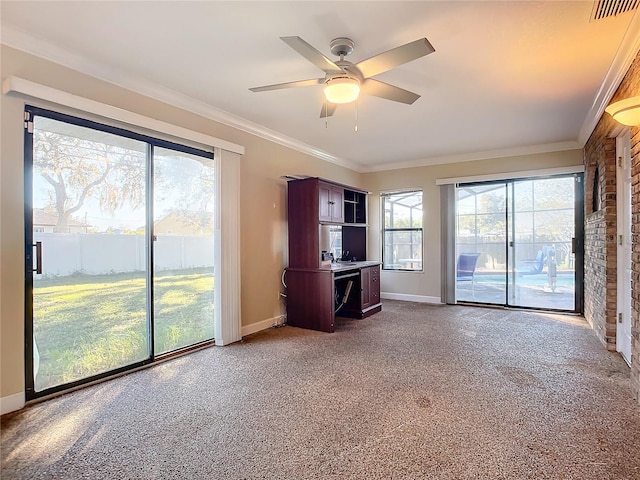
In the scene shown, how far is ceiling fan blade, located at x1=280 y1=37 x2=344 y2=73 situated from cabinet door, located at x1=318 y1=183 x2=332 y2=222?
7.29ft

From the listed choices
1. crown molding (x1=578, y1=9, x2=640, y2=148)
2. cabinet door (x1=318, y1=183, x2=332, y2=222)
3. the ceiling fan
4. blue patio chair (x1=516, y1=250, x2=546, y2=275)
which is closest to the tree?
the ceiling fan

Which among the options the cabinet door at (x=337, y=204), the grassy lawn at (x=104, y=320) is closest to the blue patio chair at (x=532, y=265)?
the cabinet door at (x=337, y=204)

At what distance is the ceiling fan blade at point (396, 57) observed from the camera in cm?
197

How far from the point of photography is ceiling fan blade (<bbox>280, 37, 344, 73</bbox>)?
6.47 feet

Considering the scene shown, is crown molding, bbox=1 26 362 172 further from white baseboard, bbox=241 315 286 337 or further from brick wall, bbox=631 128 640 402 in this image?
brick wall, bbox=631 128 640 402

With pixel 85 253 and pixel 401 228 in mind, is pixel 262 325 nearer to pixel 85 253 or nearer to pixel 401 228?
pixel 85 253

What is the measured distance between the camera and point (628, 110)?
2.27 meters

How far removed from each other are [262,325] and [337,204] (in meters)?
1.99

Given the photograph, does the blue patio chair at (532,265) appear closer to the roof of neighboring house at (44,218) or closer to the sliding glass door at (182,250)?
the sliding glass door at (182,250)

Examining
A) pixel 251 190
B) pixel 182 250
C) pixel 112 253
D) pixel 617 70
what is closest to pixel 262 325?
pixel 182 250

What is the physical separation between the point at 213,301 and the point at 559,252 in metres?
5.15

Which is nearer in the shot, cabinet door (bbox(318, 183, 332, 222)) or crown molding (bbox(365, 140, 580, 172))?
cabinet door (bbox(318, 183, 332, 222))

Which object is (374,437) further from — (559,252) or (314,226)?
(559,252)

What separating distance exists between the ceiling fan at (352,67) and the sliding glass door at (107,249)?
4.87 feet
